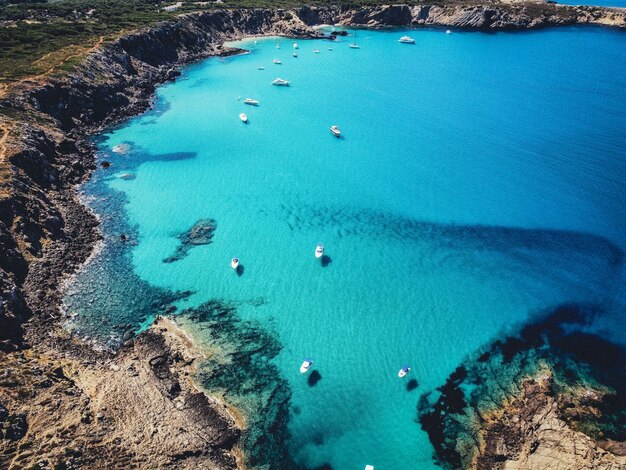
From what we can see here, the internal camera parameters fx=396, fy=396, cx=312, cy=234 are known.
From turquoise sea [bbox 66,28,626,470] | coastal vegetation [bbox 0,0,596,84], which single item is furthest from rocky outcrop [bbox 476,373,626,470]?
coastal vegetation [bbox 0,0,596,84]

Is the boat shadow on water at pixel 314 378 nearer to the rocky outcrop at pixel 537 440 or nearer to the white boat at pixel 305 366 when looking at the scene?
the white boat at pixel 305 366

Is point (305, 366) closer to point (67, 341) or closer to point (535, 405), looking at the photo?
point (535, 405)

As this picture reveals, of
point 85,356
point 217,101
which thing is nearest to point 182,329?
point 85,356

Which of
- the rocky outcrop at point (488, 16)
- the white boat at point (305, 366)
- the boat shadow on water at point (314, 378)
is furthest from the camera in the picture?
the rocky outcrop at point (488, 16)

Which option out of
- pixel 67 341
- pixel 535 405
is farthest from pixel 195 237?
pixel 535 405

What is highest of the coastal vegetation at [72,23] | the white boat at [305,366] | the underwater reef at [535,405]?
the coastal vegetation at [72,23]

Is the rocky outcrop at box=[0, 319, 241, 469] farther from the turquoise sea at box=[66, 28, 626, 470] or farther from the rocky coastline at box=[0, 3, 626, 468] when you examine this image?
the turquoise sea at box=[66, 28, 626, 470]

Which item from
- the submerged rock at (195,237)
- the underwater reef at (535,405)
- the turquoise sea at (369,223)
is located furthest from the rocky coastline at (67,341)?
the underwater reef at (535,405)
